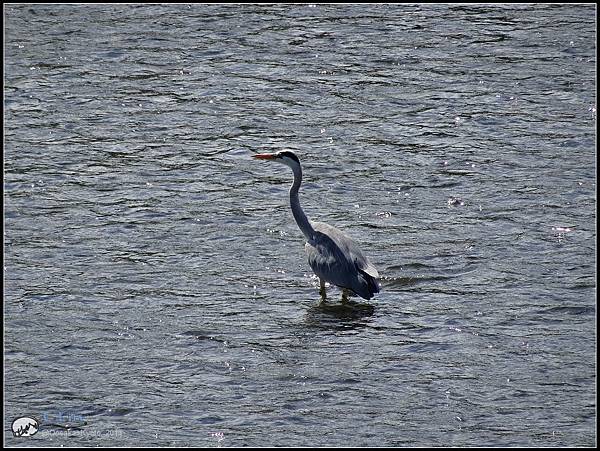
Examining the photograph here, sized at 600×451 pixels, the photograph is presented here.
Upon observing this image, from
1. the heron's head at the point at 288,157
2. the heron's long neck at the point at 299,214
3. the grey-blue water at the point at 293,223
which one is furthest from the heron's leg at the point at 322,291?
the heron's head at the point at 288,157

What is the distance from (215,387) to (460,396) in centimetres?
194

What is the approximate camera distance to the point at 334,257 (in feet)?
38.1

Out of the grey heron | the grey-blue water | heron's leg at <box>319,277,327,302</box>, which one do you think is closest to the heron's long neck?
the grey heron

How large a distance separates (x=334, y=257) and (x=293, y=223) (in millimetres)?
1786

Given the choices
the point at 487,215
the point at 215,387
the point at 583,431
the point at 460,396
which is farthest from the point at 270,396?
the point at 487,215

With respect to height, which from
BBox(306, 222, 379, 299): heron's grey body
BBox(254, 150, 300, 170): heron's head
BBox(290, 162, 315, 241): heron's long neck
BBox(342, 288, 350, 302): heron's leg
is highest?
BBox(254, 150, 300, 170): heron's head

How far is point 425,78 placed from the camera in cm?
1730

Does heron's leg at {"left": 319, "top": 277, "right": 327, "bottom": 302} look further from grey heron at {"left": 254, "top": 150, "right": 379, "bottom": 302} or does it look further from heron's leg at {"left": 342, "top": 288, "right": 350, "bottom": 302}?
heron's leg at {"left": 342, "top": 288, "right": 350, "bottom": 302}

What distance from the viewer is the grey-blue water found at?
31.6 feet

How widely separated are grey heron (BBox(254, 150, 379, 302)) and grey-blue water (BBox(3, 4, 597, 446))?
286 millimetres

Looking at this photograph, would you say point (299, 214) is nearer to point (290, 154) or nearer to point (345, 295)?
point (290, 154)

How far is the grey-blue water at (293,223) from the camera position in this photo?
9.62 metres

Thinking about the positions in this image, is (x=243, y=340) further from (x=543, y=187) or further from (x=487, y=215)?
(x=543, y=187)

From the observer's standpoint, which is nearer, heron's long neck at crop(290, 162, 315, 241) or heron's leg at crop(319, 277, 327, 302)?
heron's leg at crop(319, 277, 327, 302)
